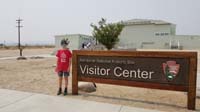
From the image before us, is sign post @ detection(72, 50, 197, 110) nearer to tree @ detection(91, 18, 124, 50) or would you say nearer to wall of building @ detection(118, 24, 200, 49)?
tree @ detection(91, 18, 124, 50)

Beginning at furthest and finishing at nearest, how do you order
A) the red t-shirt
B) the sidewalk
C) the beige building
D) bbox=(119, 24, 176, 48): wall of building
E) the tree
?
1. bbox=(119, 24, 176, 48): wall of building
2. the beige building
3. the tree
4. the red t-shirt
5. the sidewalk

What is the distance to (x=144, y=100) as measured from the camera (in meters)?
7.17

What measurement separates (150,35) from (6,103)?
68.2m

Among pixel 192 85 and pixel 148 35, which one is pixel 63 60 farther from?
pixel 148 35

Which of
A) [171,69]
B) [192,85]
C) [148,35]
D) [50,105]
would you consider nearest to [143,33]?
[148,35]

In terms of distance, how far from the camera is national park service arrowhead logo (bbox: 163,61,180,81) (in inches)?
249

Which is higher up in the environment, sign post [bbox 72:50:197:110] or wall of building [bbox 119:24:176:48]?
wall of building [bbox 119:24:176:48]

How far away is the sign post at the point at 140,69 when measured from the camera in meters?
6.19

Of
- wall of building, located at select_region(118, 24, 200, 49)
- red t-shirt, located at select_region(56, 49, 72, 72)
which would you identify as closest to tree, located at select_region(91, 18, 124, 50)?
red t-shirt, located at select_region(56, 49, 72, 72)

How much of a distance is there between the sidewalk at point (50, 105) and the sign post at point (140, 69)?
0.96m

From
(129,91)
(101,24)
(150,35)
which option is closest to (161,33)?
(150,35)

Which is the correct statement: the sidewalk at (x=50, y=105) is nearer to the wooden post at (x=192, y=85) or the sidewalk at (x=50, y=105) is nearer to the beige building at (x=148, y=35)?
the wooden post at (x=192, y=85)

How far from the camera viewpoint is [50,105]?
20.4ft

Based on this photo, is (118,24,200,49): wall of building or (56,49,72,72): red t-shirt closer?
(56,49,72,72): red t-shirt
